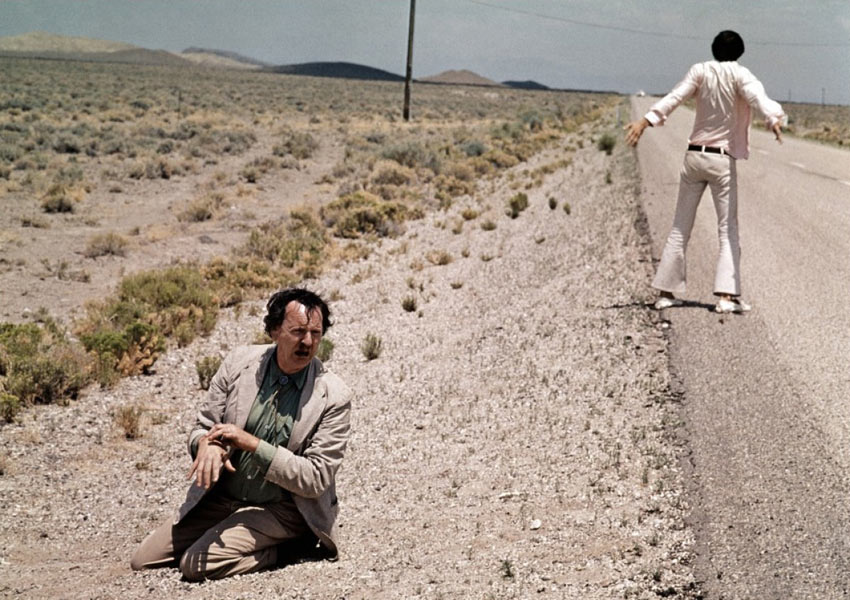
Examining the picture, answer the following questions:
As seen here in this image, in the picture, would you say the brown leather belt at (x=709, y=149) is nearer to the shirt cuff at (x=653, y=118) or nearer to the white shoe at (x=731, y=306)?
the shirt cuff at (x=653, y=118)

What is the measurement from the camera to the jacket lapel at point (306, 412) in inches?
168

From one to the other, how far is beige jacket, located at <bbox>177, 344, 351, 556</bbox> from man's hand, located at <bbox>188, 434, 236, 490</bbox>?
214mm

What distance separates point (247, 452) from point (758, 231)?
9.74m

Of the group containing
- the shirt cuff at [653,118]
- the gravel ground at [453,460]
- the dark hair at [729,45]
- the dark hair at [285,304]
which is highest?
the dark hair at [729,45]

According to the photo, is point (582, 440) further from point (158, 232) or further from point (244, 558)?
point (158, 232)

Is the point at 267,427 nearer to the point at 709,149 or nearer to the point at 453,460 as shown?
the point at 453,460

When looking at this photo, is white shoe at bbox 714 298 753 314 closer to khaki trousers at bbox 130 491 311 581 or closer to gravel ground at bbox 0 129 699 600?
gravel ground at bbox 0 129 699 600

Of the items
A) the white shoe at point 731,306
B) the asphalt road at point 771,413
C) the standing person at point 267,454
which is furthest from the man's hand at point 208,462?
the white shoe at point 731,306

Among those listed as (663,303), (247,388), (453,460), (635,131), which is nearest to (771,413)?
(453,460)

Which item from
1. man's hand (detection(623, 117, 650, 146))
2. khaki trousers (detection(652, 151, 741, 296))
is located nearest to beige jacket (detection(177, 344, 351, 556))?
man's hand (detection(623, 117, 650, 146))

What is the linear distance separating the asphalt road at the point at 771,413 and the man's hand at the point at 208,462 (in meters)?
2.35

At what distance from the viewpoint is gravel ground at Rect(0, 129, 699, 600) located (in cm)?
427

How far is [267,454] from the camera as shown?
4102 mm

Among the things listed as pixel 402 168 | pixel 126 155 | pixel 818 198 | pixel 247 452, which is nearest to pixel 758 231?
pixel 818 198
